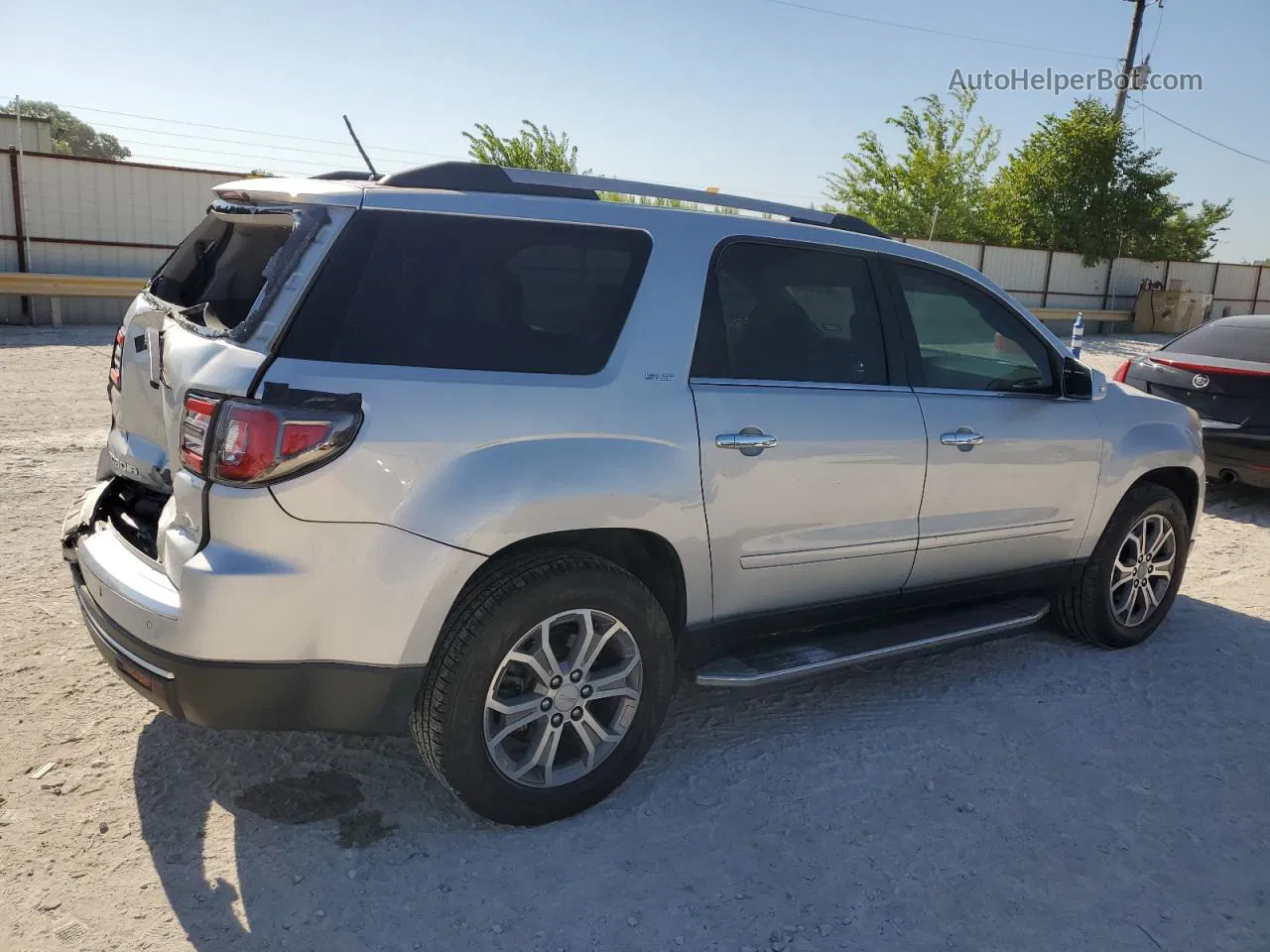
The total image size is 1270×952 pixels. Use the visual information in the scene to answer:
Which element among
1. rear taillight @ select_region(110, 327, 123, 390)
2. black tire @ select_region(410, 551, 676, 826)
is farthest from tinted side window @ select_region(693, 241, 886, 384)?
rear taillight @ select_region(110, 327, 123, 390)

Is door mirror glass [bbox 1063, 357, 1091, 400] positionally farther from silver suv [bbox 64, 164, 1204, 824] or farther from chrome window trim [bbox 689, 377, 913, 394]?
chrome window trim [bbox 689, 377, 913, 394]

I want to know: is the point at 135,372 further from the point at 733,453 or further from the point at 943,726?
the point at 943,726

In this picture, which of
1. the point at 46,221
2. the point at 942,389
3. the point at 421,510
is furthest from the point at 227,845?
the point at 46,221

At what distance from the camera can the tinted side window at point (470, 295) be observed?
271 cm

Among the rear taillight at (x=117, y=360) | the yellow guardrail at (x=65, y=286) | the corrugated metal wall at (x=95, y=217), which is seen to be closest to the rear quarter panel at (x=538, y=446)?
the rear taillight at (x=117, y=360)

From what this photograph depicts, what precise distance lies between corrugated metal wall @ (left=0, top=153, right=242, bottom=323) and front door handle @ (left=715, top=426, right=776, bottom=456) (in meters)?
15.4

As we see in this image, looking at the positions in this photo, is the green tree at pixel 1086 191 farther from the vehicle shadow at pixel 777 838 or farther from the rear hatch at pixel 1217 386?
the vehicle shadow at pixel 777 838

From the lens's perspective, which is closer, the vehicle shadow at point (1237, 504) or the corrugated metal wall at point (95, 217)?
the vehicle shadow at point (1237, 504)

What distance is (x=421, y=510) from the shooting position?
270cm

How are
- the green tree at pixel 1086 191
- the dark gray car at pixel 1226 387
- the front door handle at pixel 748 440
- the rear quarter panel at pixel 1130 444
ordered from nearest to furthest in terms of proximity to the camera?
the front door handle at pixel 748 440 < the rear quarter panel at pixel 1130 444 < the dark gray car at pixel 1226 387 < the green tree at pixel 1086 191

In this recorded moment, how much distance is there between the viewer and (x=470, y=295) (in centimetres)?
291

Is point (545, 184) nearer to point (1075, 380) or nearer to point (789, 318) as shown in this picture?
point (789, 318)

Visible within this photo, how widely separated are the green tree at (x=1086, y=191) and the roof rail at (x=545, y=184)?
98.2 ft

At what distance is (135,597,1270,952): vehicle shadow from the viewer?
269cm
